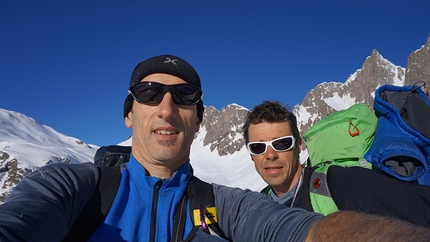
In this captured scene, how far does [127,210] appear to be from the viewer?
284 centimetres

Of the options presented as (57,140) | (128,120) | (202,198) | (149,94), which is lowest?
(57,140)

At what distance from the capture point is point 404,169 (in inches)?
128

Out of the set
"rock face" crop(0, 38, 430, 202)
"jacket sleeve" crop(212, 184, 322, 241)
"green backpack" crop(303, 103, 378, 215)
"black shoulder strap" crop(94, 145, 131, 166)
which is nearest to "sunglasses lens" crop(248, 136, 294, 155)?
"green backpack" crop(303, 103, 378, 215)

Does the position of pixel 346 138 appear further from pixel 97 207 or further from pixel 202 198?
pixel 97 207

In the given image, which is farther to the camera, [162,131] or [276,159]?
[276,159]

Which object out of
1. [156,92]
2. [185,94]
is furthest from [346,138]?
[156,92]

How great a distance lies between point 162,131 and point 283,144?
2.93 meters

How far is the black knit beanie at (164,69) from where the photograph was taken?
3455 millimetres

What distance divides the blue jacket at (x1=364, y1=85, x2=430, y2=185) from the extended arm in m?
1.79

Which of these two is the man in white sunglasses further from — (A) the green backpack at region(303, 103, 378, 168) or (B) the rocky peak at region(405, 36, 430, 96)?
(B) the rocky peak at region(405, 36, 430, 96)

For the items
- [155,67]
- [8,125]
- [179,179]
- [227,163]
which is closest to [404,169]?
[179,179]

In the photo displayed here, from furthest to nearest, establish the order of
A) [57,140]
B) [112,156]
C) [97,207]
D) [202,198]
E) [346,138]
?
[57,140] < [346,138] < [112,156] < [202,198] < [97,207]

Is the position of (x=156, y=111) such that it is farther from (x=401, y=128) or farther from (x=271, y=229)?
(x=401, y=128)

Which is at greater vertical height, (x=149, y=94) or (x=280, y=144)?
(x=149, y=94)
